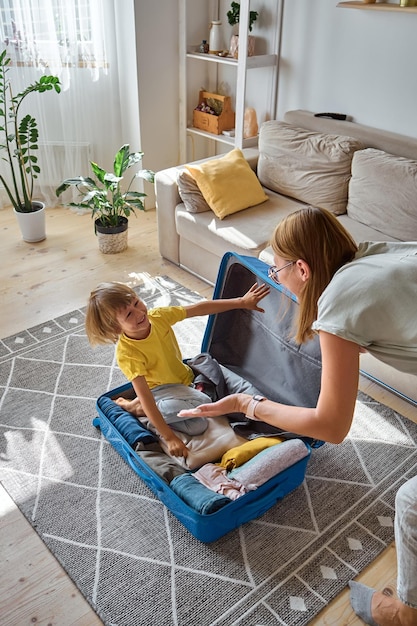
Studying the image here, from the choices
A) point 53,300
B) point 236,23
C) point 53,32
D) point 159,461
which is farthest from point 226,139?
point 159,461

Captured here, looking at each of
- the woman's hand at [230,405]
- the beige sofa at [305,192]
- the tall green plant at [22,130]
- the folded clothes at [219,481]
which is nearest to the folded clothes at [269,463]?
the folded clothes at [219,481]

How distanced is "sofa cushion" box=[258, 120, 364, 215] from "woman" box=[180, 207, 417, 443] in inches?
63.2

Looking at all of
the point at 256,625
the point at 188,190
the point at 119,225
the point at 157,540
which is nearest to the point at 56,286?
the point at 119,225

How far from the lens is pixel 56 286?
10.5 ft

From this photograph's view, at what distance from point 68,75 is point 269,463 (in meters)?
3.12

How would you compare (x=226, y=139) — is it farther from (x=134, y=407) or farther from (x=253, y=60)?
(x=134, y=407)

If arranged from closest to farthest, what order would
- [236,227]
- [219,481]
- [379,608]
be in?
1. [379,608]
2. [219,481]
3. [236,227]

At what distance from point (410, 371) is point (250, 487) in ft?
2.22

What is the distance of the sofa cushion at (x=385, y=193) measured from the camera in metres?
2.68

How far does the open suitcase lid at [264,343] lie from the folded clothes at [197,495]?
0.51m

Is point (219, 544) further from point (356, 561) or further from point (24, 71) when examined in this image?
point (24, 71)

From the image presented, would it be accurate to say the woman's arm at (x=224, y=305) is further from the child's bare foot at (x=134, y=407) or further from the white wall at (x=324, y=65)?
the white wall at (x=324, y=65)

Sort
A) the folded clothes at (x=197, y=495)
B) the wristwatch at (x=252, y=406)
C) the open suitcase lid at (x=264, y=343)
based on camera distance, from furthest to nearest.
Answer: the open suitcase lid at (x=264, y=343), the folded clothes at (x=197, y=495), the wristwatch at (x=252, y=406)

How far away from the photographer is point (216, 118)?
388 centimetres
